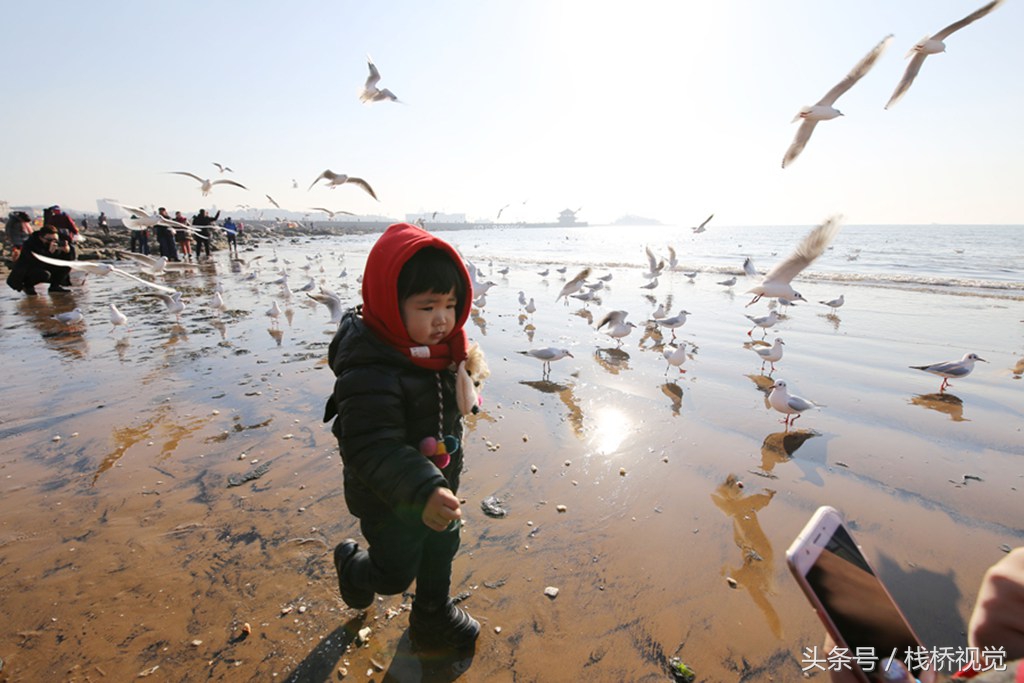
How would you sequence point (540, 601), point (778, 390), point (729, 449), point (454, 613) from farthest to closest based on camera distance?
1. point (778, 390)
2. point (729, 449)
3. point (540, 601)
4. point (454, 613)

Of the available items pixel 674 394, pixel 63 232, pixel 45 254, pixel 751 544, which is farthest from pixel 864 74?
pixel 63 232

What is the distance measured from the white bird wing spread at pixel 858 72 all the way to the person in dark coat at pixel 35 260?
1734 centimetres

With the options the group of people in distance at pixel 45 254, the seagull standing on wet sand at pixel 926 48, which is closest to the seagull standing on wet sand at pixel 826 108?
the seagull standing on wet sand at pixel 926 48

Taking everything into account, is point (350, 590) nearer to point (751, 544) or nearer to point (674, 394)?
point (751, 544)

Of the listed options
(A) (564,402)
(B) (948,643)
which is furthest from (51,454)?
(B) (948,643)

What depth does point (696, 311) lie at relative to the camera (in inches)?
460

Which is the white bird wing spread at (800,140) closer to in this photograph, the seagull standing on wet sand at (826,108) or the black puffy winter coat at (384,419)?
the seagull standing on wet sand at (826,108)

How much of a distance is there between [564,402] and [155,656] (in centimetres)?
421

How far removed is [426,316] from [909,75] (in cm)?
738

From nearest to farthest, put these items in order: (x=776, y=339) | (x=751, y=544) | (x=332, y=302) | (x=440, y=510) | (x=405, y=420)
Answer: (x=440, y=510) → (x=405, y=420) → (x=751, y=544) → (x=776, y=339) → (x=332, y=302)

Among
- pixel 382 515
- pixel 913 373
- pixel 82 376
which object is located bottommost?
pixel 82 376

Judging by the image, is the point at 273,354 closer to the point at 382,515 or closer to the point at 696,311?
the point at 382,515

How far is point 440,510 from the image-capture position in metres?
1.64

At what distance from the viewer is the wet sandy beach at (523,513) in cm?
217
